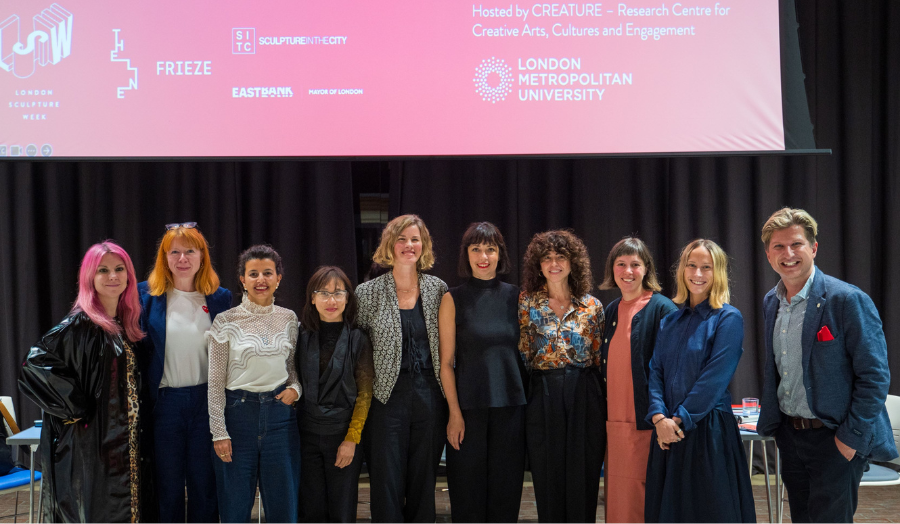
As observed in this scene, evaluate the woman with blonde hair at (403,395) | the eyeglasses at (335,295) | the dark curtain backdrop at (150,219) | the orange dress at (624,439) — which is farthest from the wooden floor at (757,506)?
the eyeglasses at (335,295)

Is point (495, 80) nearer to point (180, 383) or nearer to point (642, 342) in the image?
point (642, 342)

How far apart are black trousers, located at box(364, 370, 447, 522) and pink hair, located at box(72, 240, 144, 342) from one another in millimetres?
1057

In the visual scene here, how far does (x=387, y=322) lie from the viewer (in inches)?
108

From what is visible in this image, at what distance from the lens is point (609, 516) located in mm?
2758

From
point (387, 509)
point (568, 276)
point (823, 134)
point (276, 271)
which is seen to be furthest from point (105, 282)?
point (823, 134)

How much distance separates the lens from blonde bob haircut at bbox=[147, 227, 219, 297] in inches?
109

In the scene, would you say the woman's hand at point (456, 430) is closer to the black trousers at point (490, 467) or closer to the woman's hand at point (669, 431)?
the black trousers at point (490, 467)

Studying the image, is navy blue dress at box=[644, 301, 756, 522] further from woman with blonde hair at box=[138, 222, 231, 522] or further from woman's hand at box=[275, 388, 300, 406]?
woman with blonde hair at box=[138, 222, 231, 522]

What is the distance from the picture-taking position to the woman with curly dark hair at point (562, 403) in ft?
8.87

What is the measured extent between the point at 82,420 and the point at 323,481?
0.95m

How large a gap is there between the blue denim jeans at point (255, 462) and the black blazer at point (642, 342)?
1.39 m

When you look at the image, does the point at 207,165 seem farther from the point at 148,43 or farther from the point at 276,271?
the point at 276,271

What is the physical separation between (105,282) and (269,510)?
44.7 inches

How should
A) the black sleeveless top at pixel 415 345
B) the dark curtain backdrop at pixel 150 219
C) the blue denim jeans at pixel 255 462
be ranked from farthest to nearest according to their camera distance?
the dark curtain backdrop at pixel 150 219, the black sleeveless top at pixel 415 345, the blue denim jeans at pixel 255 462
